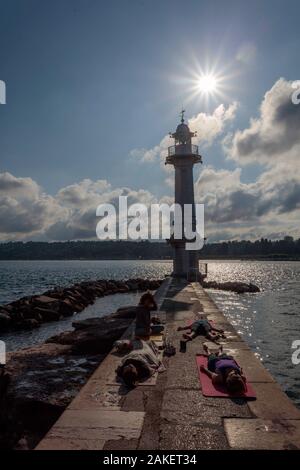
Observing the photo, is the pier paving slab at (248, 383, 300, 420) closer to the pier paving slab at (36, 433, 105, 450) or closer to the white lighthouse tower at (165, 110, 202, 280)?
the pier paving slab at (36, 433, 105, 450)

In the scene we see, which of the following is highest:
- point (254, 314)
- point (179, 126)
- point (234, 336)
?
point (179, 126)

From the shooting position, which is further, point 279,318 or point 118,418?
point 279,318

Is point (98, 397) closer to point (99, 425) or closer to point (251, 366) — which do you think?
point (99, 425)

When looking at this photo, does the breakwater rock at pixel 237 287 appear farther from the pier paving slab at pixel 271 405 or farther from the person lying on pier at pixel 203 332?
the pier paving slab at pixel 271 405

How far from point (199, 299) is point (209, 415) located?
1416cm

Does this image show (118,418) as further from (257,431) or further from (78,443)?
(257,431)

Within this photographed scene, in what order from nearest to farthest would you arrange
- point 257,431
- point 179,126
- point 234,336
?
point 257,431 < point 234,336 < point 179,126

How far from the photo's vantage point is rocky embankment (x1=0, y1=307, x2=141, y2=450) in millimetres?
6855

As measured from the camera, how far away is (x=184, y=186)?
31766mm

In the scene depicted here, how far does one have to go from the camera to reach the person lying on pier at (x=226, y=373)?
20.8 ft

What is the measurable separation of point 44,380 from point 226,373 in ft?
16.4

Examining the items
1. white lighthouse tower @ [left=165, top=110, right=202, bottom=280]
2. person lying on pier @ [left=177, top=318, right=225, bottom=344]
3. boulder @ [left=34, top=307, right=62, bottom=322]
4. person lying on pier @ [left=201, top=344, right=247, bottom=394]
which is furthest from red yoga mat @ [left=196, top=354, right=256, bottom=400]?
white lighthouse tower @ [left=165, top=110, right=202, bottom=280]

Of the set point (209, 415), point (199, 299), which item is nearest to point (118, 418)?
point (209, 415)

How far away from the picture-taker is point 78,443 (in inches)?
186
